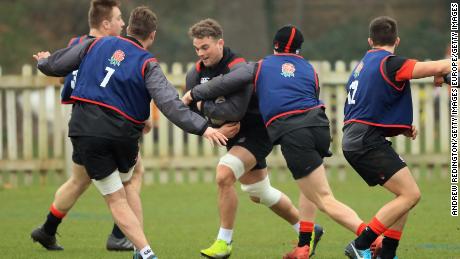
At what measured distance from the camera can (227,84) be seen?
8188 mm

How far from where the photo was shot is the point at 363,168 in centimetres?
793

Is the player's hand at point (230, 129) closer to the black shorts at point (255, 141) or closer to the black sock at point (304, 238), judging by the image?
the black shorts at point (255, 141)

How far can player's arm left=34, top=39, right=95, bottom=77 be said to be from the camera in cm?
784

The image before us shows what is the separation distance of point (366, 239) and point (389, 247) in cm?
30

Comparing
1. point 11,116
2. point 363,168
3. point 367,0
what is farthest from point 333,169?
point 367,0

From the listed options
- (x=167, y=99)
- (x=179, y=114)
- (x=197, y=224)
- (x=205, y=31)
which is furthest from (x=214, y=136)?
(x=197, y=224)

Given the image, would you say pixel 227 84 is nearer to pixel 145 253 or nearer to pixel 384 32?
pixel 384 32

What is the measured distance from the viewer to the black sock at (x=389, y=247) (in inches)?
310

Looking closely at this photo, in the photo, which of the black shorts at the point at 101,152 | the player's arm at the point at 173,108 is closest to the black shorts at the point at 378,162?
the player's arm at the point at 173,108

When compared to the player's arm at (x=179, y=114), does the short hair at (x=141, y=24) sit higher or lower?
higher

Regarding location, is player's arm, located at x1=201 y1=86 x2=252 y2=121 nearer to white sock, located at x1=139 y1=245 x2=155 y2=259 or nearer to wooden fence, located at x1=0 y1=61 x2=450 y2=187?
white sock, located at x1=139 y1=245 x2=155 y2=259

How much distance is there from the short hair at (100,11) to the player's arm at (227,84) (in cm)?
117

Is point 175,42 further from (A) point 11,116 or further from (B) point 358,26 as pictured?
(A) point 11,116

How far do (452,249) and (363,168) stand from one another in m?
1.56
